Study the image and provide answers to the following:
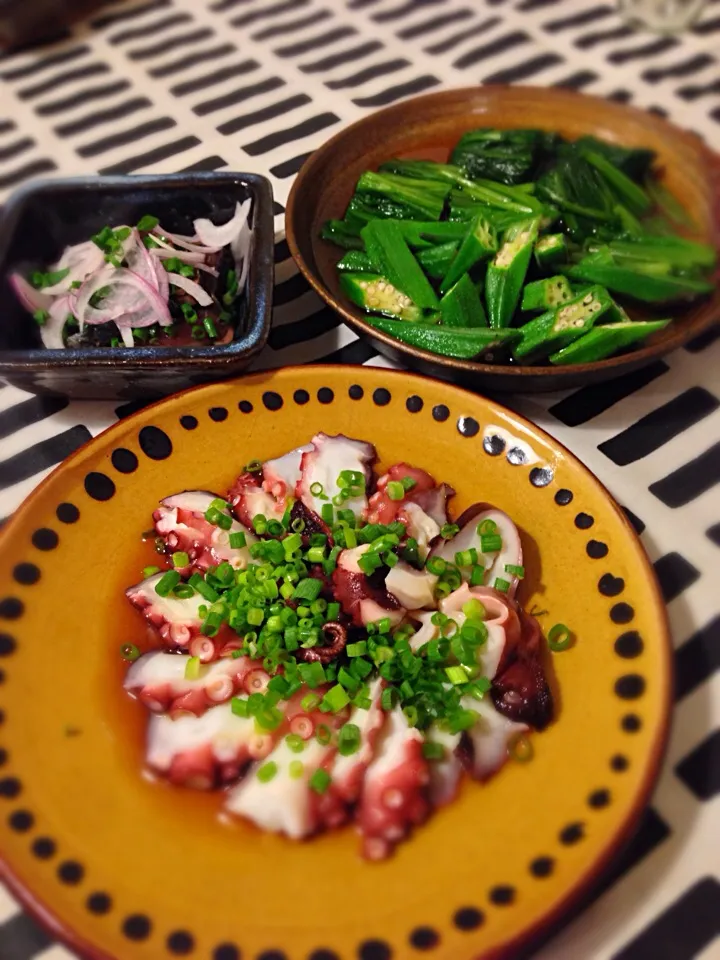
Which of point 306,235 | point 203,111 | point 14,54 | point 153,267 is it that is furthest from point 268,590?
point 14,54

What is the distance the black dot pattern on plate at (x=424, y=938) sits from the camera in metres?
1.10

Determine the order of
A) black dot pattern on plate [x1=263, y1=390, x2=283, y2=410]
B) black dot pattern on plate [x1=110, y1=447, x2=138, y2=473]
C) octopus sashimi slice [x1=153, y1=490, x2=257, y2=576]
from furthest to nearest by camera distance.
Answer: black dot pattern on plate [x1=263, y1=390, x2=283, y2=410]
black dot pattern on plate [x1=110, y1=447, x2=138, y2=473]
octopus sashimi slice [x1=153, y1=490, x2=257, y2=576]

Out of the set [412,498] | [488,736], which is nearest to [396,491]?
[412,498]

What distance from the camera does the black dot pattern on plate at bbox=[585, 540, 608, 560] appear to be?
1.50 meters

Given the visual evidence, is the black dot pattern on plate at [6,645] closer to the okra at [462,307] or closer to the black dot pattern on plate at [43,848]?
the black dot pattern on plate at [43,848]

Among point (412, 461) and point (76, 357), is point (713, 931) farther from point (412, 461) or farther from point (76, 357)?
point (76, 357)

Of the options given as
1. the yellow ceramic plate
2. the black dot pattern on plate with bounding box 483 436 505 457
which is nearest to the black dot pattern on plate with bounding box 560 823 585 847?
the yellow ceramic plate

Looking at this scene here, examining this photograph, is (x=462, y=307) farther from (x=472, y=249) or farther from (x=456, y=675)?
(x=456, y=675)

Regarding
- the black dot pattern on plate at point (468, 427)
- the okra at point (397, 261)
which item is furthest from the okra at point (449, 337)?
the black dot pattern on plate at point (468, 427)

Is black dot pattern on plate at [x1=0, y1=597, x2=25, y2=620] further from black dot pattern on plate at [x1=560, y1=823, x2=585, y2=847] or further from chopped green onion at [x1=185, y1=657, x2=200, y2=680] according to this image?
black dot pattern on plate at [x1=560, y1=823, x2=585, y2=847]

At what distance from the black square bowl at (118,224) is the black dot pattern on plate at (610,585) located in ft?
2.97

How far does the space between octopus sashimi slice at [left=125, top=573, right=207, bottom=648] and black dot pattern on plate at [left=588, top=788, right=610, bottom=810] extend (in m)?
0.77

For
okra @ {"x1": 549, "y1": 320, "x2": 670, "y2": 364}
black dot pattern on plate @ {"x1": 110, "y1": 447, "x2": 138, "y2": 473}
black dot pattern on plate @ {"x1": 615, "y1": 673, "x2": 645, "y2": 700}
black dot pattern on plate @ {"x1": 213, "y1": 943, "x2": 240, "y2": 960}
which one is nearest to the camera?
black dot pattern on plate @ {"x1": 213, "y1": 943, "x2": 240, "y2": 960}

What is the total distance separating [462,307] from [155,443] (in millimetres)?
855
